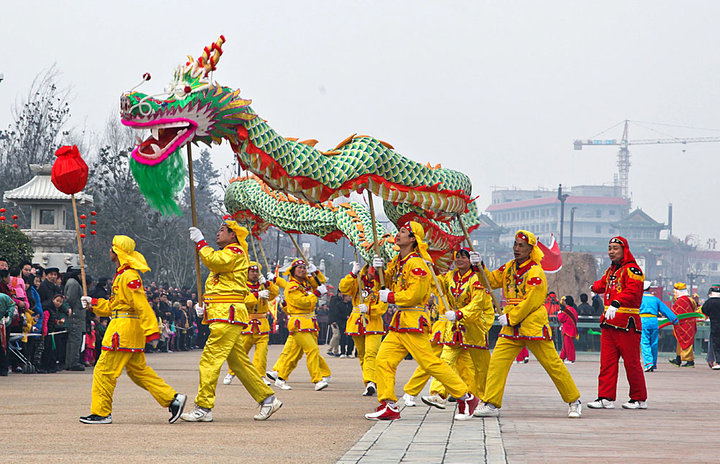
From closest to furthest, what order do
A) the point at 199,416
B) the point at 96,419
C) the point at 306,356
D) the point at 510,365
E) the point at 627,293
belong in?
the point at 96,419
the point at 199,416
the point at 510,365
the point at 627,293
the point at 306,356

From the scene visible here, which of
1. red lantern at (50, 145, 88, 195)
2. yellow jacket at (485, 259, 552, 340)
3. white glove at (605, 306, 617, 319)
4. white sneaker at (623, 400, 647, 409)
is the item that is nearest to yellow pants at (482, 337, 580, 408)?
yellow jacket at (485, 259, 552, 340)

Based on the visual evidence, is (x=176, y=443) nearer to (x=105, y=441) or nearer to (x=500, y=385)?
(x=105, y=441)

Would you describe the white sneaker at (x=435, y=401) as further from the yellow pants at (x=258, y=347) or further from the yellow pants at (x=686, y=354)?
the yellow pants at (x=686, y=354)

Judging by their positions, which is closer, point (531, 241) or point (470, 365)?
point (531, 241)

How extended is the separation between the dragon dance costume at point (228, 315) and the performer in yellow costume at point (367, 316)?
295 centimetres

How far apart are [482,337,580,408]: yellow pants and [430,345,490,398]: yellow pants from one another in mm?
590

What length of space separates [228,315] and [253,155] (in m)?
2.22

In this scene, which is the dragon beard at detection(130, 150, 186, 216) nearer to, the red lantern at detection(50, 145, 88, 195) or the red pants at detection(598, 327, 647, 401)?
the red lantern at detection(50, 145, 88, 195)

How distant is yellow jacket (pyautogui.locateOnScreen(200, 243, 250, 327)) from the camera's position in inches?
422

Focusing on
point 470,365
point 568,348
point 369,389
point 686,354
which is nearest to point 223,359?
point 470,365

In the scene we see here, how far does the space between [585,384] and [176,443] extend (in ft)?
32.2

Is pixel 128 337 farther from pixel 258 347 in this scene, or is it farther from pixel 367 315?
pixel 258 347

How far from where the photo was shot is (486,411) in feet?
36.0

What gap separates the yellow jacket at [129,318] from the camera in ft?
33.7
